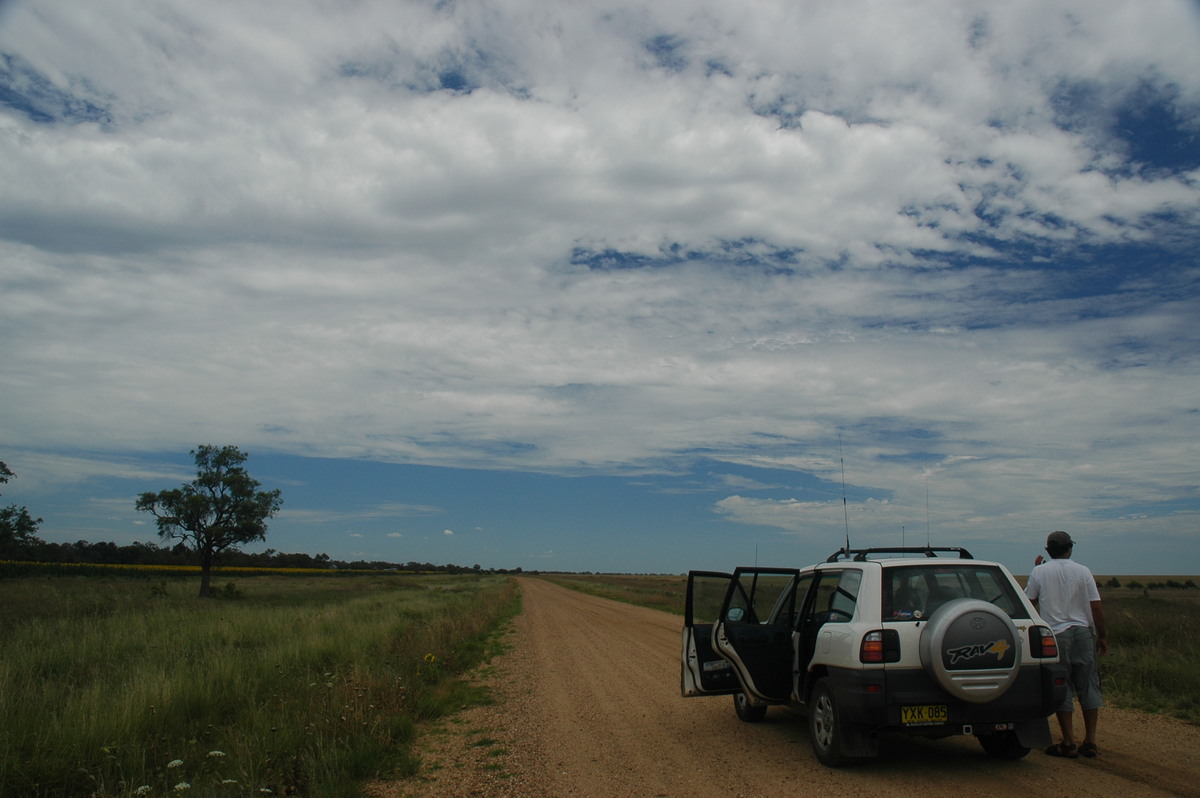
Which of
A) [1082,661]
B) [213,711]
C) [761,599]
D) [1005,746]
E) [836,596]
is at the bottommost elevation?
[213,711]

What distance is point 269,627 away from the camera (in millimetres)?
18328

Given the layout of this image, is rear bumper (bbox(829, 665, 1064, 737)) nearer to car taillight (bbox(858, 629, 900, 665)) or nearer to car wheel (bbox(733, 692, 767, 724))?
car taillight (bbox(858, 629, 900, 665))

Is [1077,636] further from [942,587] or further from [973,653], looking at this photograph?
[973,653]

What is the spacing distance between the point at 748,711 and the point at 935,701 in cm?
303

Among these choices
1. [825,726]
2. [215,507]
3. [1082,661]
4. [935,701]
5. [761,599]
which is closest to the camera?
[935,701]

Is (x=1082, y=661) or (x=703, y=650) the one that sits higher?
(x=1082, y=661)

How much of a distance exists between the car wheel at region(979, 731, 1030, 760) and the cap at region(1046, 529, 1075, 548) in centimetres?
175

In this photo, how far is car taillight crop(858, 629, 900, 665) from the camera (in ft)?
19.3

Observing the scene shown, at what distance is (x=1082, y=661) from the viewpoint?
21.6 feet

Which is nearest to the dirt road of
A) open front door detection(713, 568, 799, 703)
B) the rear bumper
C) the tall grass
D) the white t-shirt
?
the rear bumper

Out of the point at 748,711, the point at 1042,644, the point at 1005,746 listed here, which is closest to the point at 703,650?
the point at 748,711

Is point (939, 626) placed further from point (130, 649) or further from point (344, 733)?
point (130, 649)

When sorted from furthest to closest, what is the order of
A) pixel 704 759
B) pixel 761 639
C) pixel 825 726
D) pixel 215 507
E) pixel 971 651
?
pixel 215 507 → pixel 761 639 → pixel 704 759 → pixel 825 726 → pixel 971 651

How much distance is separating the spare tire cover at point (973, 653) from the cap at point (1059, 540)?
1.56 metres
